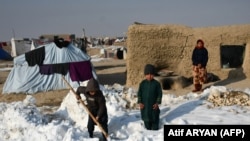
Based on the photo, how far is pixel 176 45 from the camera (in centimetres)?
1232

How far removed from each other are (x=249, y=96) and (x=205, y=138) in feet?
9.96

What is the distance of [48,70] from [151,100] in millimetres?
7717

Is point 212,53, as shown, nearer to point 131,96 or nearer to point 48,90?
point 131,96

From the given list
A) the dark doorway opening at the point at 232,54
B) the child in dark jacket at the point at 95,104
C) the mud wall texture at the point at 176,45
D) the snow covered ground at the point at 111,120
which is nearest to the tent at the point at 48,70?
the mud wall texture at the point at 176,45

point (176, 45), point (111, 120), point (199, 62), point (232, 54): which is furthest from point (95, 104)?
point (232, 54)

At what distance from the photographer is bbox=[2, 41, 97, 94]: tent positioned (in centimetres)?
1281

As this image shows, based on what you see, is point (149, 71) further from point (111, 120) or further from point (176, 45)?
point (176, 45)

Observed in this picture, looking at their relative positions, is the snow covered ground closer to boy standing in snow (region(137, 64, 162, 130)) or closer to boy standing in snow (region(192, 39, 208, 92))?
boy standing in snow (region(137, 64, 162, 130))

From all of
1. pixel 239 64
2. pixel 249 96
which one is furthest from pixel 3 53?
pixel 249 96

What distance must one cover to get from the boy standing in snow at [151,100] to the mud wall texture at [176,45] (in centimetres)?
615

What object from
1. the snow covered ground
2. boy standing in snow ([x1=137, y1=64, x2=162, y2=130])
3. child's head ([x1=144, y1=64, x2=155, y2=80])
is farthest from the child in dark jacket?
child's head ([x1=144, y1=64, x2=155, y2=80])

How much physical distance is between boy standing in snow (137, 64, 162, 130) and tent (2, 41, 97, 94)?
23.2ft

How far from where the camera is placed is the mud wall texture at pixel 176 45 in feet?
39.4

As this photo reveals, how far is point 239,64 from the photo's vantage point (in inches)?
575
